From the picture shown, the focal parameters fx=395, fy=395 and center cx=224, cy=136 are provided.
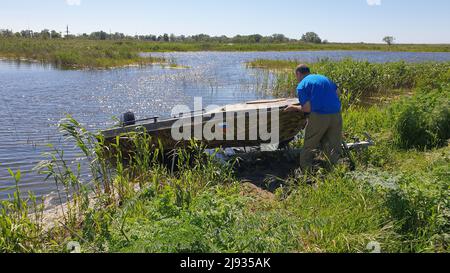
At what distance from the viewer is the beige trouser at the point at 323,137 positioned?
6.55 metres

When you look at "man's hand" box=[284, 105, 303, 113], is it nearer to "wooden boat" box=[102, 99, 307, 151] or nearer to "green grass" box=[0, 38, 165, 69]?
"wooden boat" box=[102, 99, 307, 151]

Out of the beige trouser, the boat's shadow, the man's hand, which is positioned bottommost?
the boat's shadow

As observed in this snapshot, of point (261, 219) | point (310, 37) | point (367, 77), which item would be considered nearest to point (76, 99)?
point (367, 77)

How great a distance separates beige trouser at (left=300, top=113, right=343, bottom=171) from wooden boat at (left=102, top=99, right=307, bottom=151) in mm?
732

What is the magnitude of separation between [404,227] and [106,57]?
33.6m

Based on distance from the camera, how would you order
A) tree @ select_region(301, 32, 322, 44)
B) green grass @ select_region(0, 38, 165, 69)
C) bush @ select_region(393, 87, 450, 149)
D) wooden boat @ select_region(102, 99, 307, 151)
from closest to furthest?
wooden boat @ select_region(102, 99, 307, 151) < bush @ select_region(393, 87, 450, 149) < green grass @ select_region(0, 38, 165, 69) < tree @ select_region(301, 32, 322, 44)

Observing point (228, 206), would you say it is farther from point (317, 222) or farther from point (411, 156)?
point (411, 156)

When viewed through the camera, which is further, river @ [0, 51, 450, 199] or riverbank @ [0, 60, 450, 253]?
river @ [0, 51, 450, 199]

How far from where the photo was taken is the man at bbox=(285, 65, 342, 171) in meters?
6.43

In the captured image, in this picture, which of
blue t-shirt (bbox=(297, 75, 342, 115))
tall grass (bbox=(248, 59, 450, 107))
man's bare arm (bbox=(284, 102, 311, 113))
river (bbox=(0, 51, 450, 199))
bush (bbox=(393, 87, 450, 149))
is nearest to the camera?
blue t-shirt (bbox=(297, 75, 342, 115))

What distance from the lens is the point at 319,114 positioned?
6500mm

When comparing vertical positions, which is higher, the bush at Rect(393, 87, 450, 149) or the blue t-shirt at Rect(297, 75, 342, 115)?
the blue t-shirt at Rect(297, 75, 342, 115)

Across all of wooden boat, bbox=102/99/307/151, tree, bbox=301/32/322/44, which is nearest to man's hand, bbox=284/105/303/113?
wooden boat, bbox=102/99/307/151
